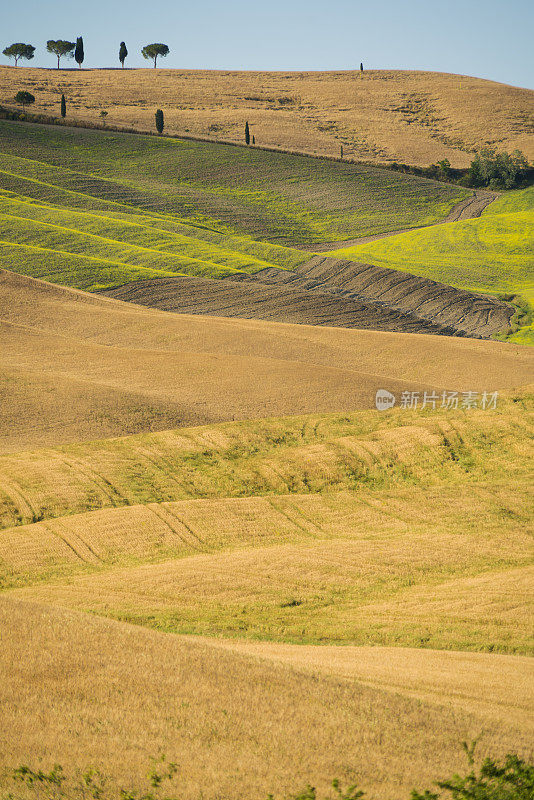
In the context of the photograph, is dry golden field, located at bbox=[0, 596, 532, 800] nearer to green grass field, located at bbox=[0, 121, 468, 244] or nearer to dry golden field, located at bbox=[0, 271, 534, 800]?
dry golden field, located at bbox=[0, 271, 534, 800]

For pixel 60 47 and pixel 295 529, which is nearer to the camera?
pixel 295 529

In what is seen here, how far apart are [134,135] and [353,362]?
61.9m

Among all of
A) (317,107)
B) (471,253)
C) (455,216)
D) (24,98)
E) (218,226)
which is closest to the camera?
(471,253)

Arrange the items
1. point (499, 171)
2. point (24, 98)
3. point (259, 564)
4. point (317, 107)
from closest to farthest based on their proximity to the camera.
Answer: point (259, 564), point (499, 171), point (24, 98), point (317, 107)

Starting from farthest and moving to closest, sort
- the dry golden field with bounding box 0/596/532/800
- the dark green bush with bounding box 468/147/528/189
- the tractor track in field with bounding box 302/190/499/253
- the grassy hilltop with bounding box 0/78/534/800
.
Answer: the dark green bush with bounding box 468/147/528/189
the tractor track in field with bounding box 302/190/499/253
the grassy hilltop with bounding box 0/78/534/800
the dry golden field with bounding box 0/596/532/800

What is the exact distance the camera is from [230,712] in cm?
998

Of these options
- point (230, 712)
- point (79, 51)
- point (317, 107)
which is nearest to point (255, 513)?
point (230, 712)

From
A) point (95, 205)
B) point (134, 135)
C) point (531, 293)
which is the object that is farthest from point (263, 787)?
point (134, 135)

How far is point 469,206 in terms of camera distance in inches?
3044

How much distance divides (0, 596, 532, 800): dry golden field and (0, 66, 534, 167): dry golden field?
84.8 m

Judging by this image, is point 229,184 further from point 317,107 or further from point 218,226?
point 317,107

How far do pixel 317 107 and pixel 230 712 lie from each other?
112 m

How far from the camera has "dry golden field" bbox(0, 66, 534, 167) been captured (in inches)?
3717

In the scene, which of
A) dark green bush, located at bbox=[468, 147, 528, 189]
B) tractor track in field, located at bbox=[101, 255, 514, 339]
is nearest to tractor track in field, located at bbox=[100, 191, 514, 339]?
tractor track in field, located at bbox=[101, 255, 514, 339]
